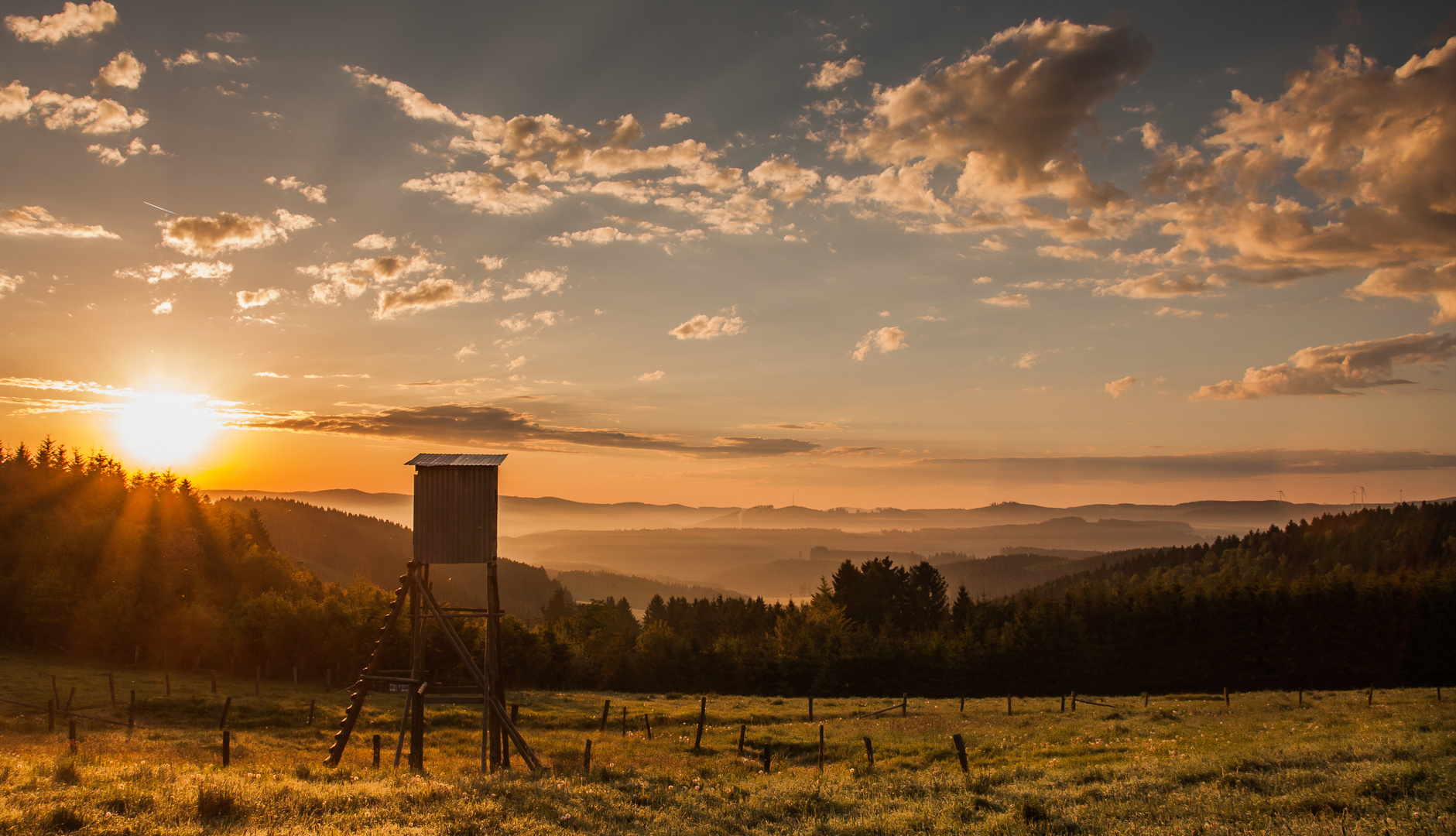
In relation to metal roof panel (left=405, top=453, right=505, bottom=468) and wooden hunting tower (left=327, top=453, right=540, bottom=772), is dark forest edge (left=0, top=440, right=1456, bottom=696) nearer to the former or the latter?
wooden hunting tower (left=327, top=453, right=540, bottom=772)

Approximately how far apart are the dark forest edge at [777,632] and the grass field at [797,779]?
35230mm

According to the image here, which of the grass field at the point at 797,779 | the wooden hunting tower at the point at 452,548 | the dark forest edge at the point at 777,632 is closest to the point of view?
the grass field at the point at 797,779

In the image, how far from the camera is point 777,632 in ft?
300

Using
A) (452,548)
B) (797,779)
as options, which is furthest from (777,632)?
(797,779)

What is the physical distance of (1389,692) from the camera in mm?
47781

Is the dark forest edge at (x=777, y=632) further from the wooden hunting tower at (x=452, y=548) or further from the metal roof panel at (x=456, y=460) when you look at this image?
the metal roof panel at (x=456, y=460)

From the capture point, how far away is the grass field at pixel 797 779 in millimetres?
14547

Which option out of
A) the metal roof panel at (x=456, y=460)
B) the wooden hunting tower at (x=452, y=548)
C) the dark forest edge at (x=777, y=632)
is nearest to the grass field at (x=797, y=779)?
the wooden hunting tower at (x=452, y=548)

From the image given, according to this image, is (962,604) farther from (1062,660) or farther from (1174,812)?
(1174,812)

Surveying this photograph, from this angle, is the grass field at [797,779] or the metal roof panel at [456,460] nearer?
the grass field at [797,779]

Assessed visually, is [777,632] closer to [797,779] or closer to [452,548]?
[452,548]

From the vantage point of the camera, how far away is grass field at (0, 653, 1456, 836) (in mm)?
14547

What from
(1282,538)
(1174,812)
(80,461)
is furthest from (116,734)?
(1282,538)

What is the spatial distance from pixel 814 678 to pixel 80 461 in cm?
13241
